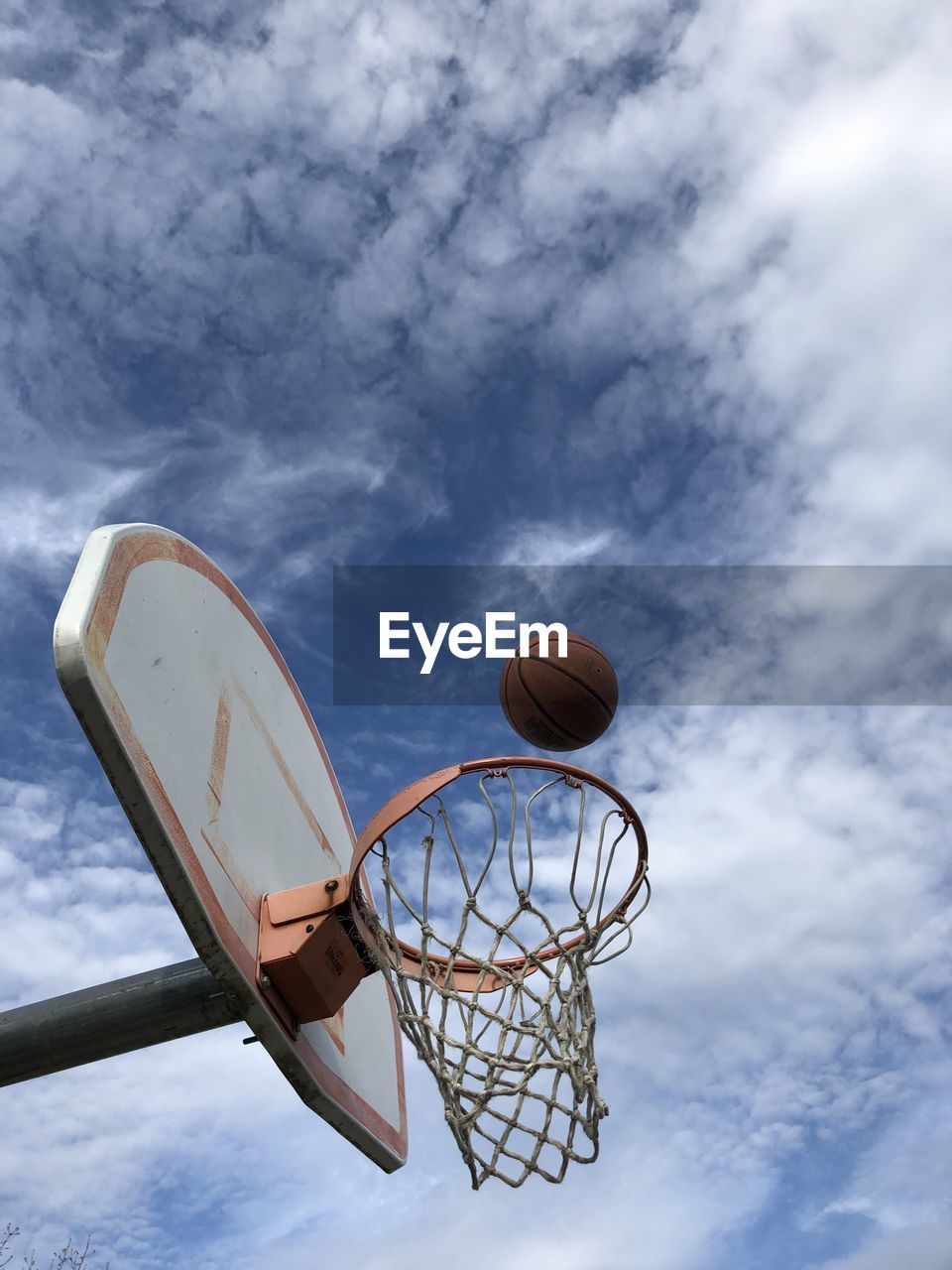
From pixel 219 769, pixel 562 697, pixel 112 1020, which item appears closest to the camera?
pixel 112 1020

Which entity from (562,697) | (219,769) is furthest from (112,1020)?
(562,697)

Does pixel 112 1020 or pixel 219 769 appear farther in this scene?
pixel 219 769

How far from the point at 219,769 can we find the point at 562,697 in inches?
58.3

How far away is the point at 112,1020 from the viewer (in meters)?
4.54

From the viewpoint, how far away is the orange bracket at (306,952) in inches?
179

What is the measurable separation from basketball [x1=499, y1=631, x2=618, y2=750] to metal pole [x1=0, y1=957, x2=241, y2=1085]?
170cm

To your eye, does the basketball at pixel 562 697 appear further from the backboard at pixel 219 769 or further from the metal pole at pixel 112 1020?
the metal pole at pixel 112 1020

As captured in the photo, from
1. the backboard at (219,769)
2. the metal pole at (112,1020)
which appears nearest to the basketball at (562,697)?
the backboard at (219,769)

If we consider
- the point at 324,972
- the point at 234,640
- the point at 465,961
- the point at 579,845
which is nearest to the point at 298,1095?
the point at 324,972

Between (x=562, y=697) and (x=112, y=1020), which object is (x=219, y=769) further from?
(x=562, y=697)

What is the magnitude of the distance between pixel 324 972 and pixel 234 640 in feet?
4.92

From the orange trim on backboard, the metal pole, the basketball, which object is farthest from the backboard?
the basketball

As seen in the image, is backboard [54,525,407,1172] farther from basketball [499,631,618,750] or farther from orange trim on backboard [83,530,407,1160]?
basketball [499,631,618,750]

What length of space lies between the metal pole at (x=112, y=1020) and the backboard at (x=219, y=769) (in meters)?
0.20
